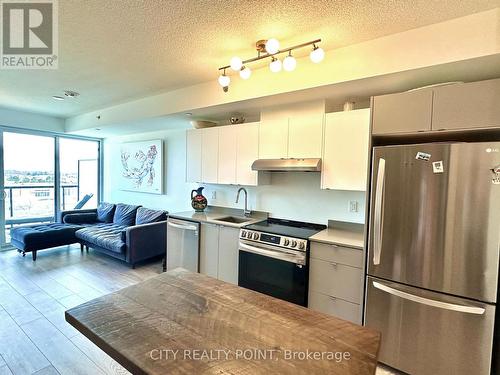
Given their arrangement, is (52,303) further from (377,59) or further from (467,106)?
(467,106)

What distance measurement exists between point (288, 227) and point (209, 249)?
3.42 ft

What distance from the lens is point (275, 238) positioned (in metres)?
2.65

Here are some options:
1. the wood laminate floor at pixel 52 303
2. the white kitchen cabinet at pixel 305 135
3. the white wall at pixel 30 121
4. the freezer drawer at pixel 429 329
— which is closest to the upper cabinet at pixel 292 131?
the white kitchen cabinet at pixel 305 135

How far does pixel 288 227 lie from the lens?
121 inches

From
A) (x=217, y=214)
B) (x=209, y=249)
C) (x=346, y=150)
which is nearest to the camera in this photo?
(x=346, y=150)

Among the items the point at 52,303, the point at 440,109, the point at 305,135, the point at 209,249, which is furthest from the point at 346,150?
the point at 52,303

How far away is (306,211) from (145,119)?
272cm

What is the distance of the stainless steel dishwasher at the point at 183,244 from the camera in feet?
11.2

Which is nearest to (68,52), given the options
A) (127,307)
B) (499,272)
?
(127,307)

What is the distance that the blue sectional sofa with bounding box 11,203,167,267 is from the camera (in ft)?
13.1

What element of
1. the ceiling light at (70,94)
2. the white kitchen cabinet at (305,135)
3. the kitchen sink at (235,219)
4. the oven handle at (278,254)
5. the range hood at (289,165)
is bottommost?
the oven handle at (278,254)

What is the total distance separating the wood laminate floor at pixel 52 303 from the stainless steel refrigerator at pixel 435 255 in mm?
416

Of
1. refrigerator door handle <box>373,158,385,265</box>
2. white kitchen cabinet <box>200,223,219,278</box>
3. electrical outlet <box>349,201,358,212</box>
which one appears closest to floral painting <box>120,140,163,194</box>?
white kitchen cabinet <box>200,223,219,278</box>

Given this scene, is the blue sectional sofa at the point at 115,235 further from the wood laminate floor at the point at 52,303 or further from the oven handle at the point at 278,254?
the oven handle at the point at 278,254
